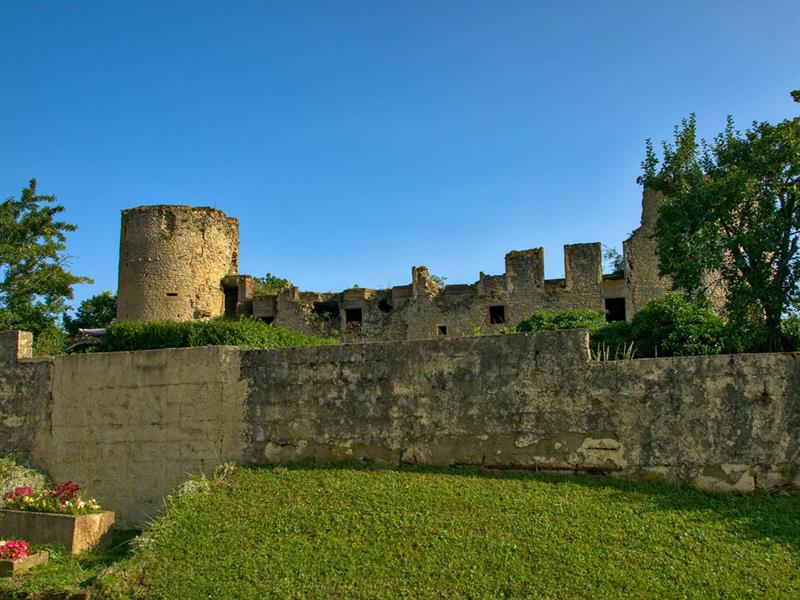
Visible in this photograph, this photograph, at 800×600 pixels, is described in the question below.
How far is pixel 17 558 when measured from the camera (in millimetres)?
8719

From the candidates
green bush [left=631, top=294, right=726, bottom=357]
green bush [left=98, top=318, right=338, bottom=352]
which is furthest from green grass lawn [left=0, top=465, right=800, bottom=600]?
green bush [left=631, top=294, right=726, bottom=357]

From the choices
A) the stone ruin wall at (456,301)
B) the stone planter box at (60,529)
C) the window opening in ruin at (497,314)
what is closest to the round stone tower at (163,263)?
the stone ruin wall at (456,301)

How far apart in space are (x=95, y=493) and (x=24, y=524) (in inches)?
55.3

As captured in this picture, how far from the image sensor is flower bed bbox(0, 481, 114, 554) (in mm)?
9352

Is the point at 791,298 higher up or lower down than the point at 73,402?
higher up

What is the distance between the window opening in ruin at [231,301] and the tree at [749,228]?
17888 millimetres

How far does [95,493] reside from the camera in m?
11.0

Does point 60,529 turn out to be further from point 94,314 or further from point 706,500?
point 94,314

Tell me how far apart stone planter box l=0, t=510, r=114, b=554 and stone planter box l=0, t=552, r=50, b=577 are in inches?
18.5

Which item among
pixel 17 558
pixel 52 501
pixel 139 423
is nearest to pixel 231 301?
pixel 139 423

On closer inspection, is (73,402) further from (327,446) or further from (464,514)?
(464,514)

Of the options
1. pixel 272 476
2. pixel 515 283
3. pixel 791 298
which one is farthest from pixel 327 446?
pixel 515 283

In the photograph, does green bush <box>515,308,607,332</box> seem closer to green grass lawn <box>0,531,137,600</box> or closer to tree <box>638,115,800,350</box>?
tree <box>638,115,800,350</box>

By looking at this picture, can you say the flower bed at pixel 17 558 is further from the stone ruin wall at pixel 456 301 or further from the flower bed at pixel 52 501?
the stone ruin wall at pixel 456 301
